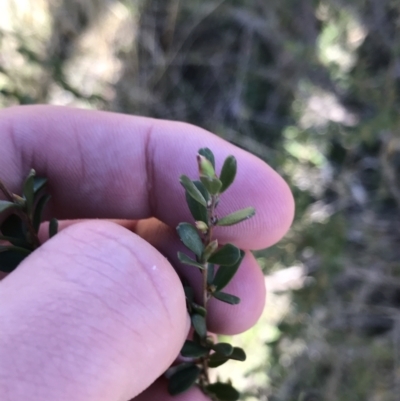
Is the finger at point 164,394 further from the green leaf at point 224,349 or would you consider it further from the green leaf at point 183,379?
the green leaf at point 224,349

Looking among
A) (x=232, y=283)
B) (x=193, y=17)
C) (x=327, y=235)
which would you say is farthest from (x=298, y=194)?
(x=193, y=17)

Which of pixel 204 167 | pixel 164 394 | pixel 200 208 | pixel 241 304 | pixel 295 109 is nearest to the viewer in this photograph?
pixel 204 167

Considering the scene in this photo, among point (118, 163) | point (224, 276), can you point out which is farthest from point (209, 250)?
point (118, 163)

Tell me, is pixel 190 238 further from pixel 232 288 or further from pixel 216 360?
pixel 232 288

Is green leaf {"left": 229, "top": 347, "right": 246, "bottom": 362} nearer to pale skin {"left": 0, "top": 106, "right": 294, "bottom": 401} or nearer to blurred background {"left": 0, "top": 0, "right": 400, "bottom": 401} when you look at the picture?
pale skin {"left": 0, "top": 106, "right": 294, "bottom": 401}

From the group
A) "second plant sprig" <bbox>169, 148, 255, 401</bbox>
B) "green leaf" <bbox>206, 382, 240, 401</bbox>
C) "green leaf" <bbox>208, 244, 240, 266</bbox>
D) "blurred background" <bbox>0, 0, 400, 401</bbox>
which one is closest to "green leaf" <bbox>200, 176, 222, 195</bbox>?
"second plant sprig" <bbox>169, 148, 255, 401</bbox>

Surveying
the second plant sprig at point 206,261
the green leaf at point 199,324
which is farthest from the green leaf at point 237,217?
the green leaf at point 199,324
